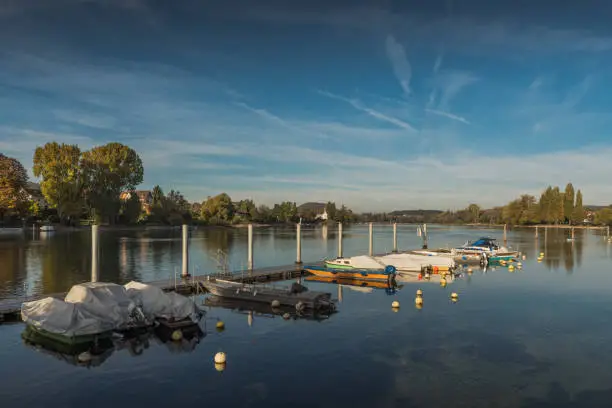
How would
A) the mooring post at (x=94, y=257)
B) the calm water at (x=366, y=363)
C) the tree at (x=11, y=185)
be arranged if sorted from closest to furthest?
the calm water at (x=366, y=363) → the mooring post at (x=94, y=257) → the tree at (x=11, y=185)

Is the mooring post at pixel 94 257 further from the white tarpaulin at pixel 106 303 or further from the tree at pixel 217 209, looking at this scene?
the tree at pixel 217 209

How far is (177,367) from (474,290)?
31360mm

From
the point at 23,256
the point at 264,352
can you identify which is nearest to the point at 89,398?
the point at 264,352

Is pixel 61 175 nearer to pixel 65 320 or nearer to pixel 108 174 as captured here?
pixel 108 174

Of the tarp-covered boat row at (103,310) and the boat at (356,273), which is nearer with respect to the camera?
the tarp-covered boat row at (103,310)

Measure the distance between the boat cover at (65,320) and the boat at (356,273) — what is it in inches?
1070

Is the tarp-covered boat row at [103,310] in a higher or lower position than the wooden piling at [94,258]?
→ lower

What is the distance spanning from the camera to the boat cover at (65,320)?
2522 cm

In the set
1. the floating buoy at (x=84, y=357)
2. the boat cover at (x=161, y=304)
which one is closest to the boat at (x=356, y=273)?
the boat cover at (x=161, y=304)

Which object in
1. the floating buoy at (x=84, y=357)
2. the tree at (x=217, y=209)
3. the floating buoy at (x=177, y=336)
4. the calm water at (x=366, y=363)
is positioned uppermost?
the tree at (x=217, y=209)

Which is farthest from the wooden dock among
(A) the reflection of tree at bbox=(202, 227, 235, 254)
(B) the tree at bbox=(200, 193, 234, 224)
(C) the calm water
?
(B) the tree at bbox=(200, 193, 234, 224)

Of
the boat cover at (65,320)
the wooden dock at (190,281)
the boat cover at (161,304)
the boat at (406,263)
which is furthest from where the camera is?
the boat at (406,263)

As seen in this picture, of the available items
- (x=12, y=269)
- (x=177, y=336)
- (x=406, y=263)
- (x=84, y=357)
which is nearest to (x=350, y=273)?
(x=406, y=263)

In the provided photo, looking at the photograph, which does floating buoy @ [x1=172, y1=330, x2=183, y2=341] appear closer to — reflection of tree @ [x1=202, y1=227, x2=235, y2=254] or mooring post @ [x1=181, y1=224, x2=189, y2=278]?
mooring post @ [x1=181, y1=224, x2=189, y2=278]
